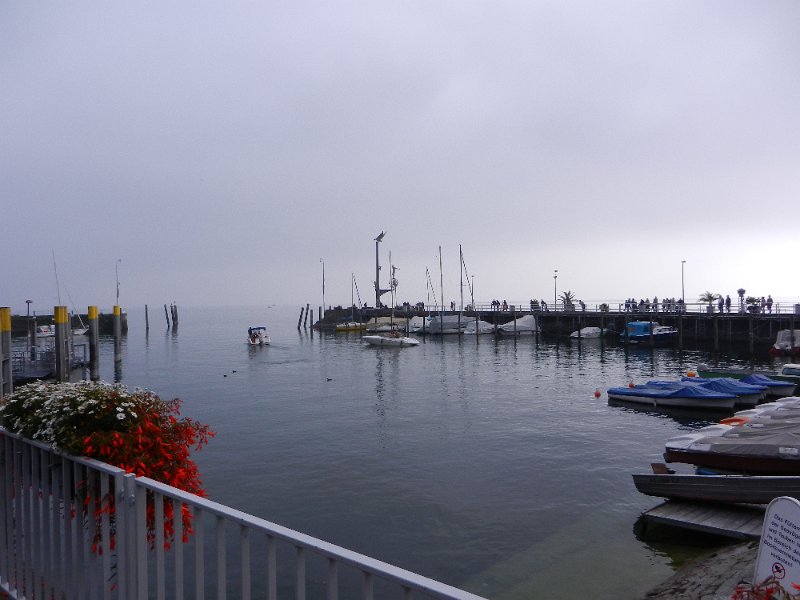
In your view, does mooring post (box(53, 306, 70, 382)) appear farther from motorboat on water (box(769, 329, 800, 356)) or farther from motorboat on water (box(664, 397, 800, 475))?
motorboat on water (box(769, 329, 800, 356))

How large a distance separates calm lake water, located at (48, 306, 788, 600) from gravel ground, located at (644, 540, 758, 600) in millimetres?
584

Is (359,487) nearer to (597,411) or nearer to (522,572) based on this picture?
(522,572)

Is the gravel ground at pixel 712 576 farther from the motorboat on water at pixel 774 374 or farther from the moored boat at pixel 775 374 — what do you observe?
the moored boat at pixel 775 374

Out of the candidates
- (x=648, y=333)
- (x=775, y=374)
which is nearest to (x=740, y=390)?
(x=775, y=374)

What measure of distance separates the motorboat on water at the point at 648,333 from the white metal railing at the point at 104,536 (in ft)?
218

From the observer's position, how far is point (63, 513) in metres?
4.71

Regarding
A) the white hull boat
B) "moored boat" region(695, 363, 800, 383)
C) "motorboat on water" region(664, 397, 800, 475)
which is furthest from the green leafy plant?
the white hull boat

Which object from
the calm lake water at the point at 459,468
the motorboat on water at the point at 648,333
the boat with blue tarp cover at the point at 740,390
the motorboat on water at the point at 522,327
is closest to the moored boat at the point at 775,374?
the boat with blue tarp cover at the point at 740,390

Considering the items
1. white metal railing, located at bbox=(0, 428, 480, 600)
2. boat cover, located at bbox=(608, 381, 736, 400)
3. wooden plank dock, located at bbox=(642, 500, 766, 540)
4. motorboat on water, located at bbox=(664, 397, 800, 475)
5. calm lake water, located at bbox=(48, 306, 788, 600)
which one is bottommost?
calm lake water, located at bbox=(48, 306, 788, 600)

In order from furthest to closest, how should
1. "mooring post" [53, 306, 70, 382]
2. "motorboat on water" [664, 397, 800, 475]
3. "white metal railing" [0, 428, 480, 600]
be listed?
1. "mooring post" [53, 306, 70, 382]
2. "motorboat on water" [664, 397, 800, 475]
3. "white metal railing" [0, 428, 480, 600]

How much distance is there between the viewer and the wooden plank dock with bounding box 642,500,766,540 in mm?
12219

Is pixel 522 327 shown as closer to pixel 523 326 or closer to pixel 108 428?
pixel 523 326

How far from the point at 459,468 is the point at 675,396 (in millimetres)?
15034

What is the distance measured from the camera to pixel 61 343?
91.2 ft
